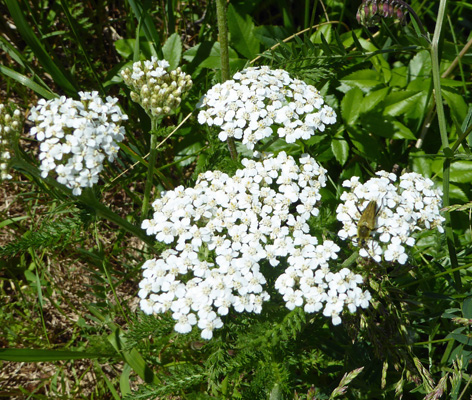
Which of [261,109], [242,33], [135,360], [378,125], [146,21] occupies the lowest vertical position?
[135,360]

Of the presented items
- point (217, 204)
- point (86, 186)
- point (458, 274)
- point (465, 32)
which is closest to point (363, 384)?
point (458, 274)

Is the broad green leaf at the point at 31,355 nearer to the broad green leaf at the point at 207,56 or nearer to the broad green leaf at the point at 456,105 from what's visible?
the broad green leaf at the point at 207,56

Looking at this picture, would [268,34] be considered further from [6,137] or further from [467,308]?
[467,308]

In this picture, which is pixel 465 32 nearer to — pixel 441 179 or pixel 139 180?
pixel 441 179

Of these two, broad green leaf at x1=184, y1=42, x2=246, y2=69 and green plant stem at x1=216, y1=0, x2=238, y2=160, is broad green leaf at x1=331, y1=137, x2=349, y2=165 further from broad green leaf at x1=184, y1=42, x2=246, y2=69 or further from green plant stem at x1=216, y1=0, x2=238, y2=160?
broad green leaf at x1=184, y1=42, x2=246, y2=69

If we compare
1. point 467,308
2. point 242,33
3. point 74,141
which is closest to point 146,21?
point 242,33

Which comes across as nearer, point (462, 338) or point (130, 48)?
point (462, 338)

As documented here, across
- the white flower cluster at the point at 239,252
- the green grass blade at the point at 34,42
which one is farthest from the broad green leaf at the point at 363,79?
the green grass blade at the point at 34,42

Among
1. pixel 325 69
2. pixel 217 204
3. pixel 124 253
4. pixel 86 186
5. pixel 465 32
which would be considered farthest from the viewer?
pixel 465 32
